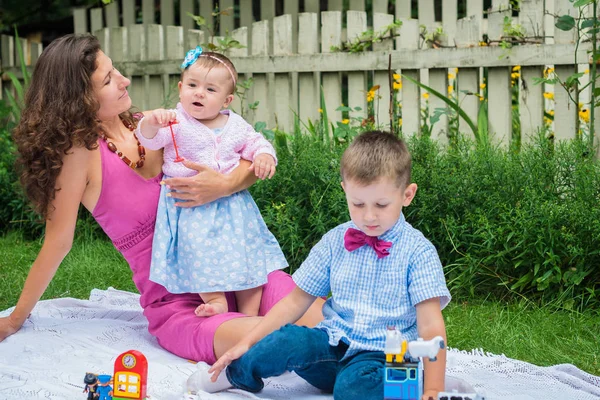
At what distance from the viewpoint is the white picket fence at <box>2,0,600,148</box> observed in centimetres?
520

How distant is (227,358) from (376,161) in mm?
775

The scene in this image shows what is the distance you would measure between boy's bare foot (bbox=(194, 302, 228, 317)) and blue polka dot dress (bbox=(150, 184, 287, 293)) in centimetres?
6

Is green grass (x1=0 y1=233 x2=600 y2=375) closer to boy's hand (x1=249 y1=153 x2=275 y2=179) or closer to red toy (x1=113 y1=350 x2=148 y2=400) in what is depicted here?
boy's hand (x1=249 y1=153 x2=275 y2=179)

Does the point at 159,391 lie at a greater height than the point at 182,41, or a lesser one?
lesser

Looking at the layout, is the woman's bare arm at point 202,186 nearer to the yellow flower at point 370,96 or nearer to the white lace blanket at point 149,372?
the white lace blanket at point 149,372

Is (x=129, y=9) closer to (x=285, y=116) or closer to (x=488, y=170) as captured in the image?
(x=285, y=116)

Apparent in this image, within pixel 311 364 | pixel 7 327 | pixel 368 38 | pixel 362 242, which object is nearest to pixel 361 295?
pixel 362 242

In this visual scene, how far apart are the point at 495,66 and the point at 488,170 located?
1.29 metres

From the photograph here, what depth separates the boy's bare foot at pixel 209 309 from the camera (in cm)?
308

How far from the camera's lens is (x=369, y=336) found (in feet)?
8.63

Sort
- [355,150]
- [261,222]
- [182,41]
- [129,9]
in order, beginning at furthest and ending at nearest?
[129,9] → [182,41] → [261,222] → [355,150]

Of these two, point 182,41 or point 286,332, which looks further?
point 182,41

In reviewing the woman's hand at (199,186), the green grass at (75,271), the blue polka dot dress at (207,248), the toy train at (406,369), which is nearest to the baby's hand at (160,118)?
the woman's hand at (199,186)

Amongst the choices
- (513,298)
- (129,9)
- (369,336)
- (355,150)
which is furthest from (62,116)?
(129,9)
